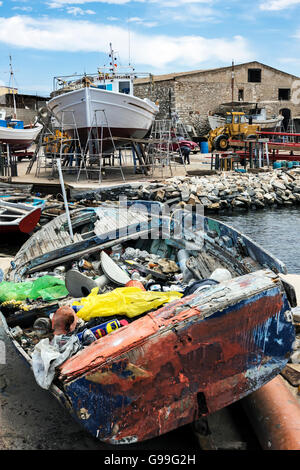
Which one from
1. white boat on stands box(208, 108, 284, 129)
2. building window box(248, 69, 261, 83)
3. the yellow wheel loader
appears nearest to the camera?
the yellow wheel loader

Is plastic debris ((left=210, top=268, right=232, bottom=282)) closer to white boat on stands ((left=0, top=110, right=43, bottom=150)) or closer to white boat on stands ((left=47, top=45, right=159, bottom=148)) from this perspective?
white boat on stands ((left=47, top=45, right=159, bottom=148))

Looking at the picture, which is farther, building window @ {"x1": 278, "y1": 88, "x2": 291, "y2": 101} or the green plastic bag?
building window @ {"x1": 278, "y1": 88, "x2": 291, "y2": 101}

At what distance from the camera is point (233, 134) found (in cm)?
2808

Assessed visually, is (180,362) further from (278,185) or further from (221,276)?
(278,185)

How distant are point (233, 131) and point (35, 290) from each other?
25303mm

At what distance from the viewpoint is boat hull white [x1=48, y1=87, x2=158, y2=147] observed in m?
15.8

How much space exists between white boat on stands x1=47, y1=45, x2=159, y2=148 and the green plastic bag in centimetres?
1107

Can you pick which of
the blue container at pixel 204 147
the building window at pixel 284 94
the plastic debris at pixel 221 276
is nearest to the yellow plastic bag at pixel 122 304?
the plastic debris at pixel 221 276

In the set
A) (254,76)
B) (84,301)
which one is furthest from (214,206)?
(254,76)

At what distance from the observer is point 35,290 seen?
4988 mm

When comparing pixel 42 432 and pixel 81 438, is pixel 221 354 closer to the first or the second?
pixel 81 438

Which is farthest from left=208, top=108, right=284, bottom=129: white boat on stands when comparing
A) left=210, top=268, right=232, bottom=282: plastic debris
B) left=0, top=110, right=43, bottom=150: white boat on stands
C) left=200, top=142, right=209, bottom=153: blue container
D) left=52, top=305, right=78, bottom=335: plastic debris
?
left=52, top=305, right=78, bottom=335: plastic debris

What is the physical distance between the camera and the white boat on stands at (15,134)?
23.4m

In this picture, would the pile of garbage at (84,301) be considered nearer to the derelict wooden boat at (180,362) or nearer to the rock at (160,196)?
the derelict wooden boat at (180,362)
